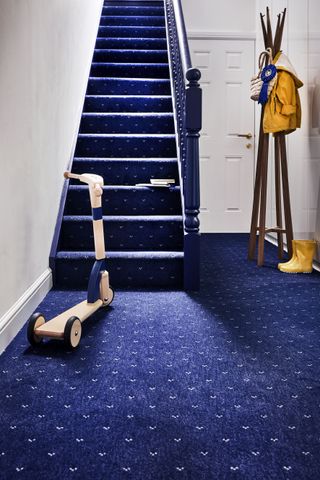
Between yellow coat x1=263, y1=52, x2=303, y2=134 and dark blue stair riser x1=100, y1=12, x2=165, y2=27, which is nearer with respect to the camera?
yellow coat x1=263, y1=52, x2=303, y2=134

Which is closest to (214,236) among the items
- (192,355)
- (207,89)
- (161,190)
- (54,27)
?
(207,89)

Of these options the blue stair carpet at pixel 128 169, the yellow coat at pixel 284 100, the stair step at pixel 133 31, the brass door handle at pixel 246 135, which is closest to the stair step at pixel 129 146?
the blue stair carpet at pixel 128 169

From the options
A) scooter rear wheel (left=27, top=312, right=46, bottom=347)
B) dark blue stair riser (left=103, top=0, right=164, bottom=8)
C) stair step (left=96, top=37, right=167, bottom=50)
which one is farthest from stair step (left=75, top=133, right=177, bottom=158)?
dark blue stair riser (left=103, top=0, right=164, bottom=8)

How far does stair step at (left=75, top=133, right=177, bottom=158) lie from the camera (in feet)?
14.4

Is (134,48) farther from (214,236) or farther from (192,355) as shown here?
(192,355)

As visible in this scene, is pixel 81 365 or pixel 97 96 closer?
pixel 81 365

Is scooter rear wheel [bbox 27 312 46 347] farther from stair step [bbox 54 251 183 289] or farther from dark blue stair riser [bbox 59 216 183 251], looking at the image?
dark blue stair riser [bbox 59 216 183 251]

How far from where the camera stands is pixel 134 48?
5.78m

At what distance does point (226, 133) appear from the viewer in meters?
6.20

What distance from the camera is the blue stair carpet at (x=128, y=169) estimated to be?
11.4ft

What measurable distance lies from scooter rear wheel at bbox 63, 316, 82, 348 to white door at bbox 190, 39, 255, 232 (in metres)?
3.90

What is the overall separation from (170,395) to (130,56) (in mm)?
4362

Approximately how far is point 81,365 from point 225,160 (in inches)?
172

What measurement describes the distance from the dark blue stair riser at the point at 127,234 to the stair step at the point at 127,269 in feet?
0.76
